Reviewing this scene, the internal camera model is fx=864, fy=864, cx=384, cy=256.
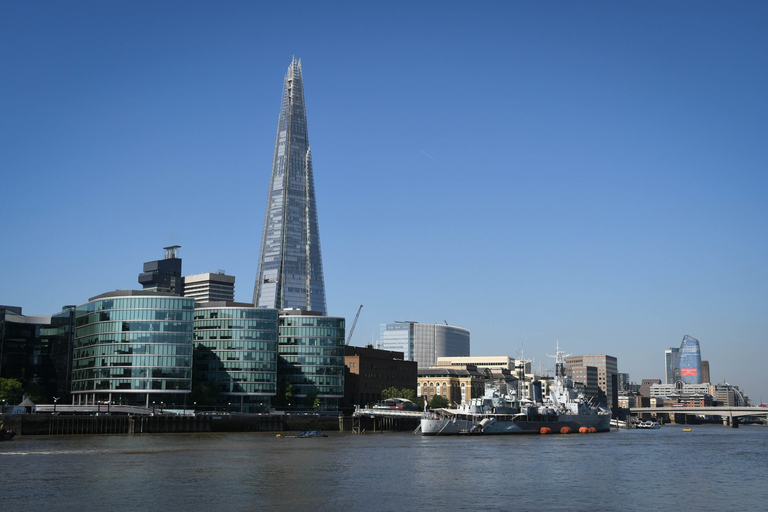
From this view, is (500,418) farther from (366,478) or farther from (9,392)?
(9,392)

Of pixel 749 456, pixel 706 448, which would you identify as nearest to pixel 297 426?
pixel 706 448

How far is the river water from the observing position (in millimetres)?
66250

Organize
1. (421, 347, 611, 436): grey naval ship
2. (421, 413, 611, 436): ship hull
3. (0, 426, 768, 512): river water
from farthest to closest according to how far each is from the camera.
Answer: (421, 347, 611, 436): grey naval ship < (421, 413, 611, 436): ship hull < (0, 426, 768, 512): river water

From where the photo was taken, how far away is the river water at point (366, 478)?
2608 inches

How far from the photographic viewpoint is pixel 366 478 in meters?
82.8

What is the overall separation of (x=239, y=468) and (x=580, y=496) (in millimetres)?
36879

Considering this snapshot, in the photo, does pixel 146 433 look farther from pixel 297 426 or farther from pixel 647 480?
pixel 647 480

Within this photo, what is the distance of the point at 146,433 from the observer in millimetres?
166125

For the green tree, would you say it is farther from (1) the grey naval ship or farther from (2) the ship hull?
(2) the ship hull

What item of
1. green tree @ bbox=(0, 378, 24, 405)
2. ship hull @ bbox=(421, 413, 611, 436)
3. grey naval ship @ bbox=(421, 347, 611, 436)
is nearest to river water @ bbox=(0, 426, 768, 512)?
ship hull @ bbox=(421, 413, 611, 436)

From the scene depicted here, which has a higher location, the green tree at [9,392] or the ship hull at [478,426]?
the green tree at [9,392]

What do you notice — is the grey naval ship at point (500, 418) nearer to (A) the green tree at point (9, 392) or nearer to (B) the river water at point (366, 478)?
(B) the river water at point (366, 478)

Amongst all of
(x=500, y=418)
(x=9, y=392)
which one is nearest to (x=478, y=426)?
(x=500, y=418)

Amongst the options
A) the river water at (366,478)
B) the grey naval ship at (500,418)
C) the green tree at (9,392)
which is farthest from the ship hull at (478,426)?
the green tree at (9,392)
